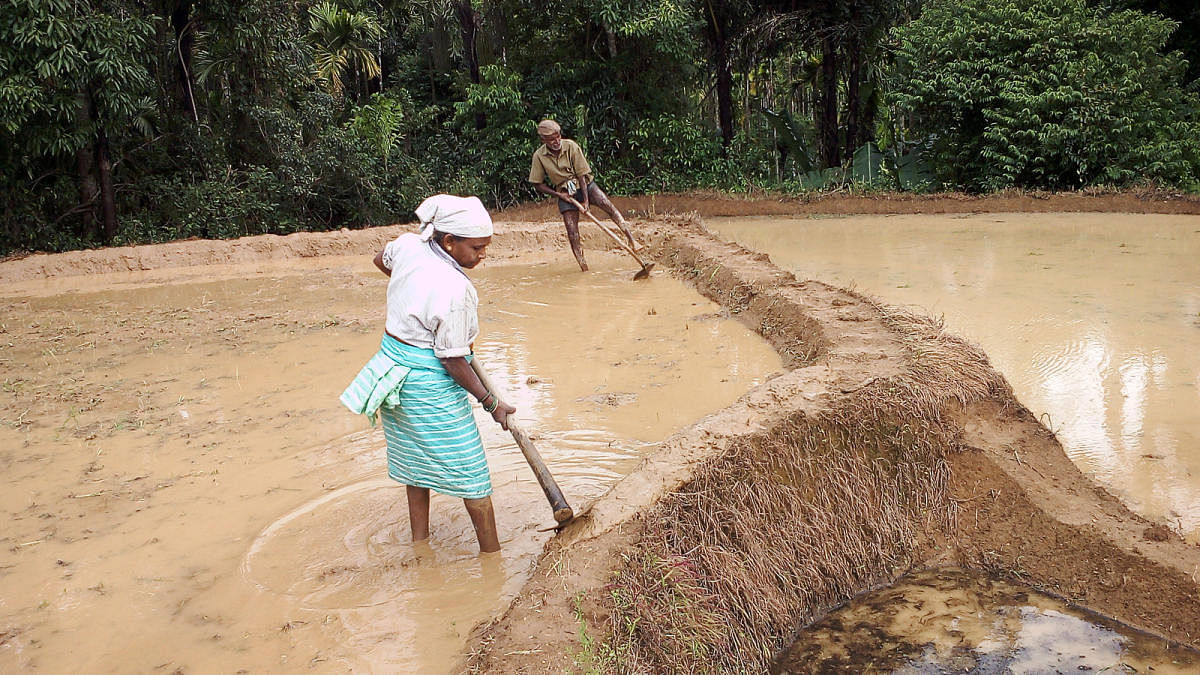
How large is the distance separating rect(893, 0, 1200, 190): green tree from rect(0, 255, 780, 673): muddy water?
25.2 feet

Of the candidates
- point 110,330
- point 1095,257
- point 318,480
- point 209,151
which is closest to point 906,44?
point 1095,257

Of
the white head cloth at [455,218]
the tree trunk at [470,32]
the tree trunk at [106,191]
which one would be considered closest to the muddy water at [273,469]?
the white head cloth at [455,218]

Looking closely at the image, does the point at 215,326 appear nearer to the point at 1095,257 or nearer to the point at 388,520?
the point at 388,520

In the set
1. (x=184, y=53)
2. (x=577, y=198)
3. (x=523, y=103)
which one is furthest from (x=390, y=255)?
(x=523, y=103)

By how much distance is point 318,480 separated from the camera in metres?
4.48

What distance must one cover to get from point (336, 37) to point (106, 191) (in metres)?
5.06

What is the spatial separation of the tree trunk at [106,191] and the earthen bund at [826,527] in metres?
10.5

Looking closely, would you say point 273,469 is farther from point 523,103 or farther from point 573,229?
point 523,103

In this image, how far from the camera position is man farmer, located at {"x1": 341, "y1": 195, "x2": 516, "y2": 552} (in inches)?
127

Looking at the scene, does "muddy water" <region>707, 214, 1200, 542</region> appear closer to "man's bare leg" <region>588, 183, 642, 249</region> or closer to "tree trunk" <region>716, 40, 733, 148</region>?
"man's bare leg" <region>588, 183, 642, 249</region>

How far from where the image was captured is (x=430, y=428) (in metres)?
3.41

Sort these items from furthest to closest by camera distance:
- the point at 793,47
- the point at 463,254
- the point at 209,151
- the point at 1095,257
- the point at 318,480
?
the point at 793,47
the point at 209,151
the point at 1095,257
the point at 318,480
the point at 463,254

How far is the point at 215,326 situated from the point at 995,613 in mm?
6426

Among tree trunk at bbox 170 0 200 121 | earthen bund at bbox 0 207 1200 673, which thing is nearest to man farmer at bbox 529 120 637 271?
earthen bund at bbox 0 207 1200 673
